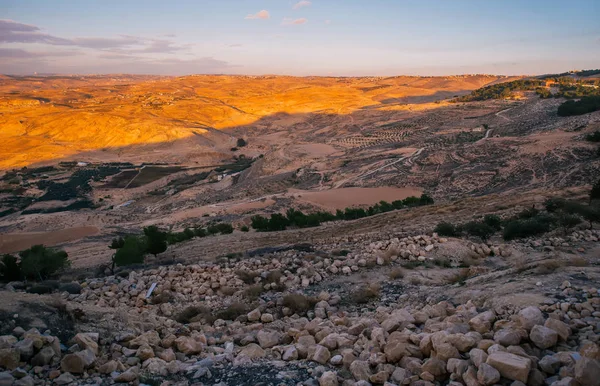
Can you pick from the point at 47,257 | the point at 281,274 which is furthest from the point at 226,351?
the point at 47,257

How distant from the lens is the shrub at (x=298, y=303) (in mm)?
7230

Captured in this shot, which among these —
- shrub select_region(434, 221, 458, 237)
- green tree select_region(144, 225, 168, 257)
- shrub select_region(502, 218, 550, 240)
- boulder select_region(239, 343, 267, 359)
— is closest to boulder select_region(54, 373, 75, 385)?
boulder select_region(239, 343, 267, 359)

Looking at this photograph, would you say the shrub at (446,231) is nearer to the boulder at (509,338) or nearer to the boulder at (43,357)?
the boulder at (509,338)

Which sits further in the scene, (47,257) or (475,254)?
(47,257)

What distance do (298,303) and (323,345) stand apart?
88.7 inches

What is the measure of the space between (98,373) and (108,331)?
124cm

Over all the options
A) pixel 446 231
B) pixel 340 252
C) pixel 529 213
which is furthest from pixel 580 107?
pixel 340 252

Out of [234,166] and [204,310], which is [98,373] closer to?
[204,310]

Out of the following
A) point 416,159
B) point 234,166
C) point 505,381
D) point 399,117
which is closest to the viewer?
point 505,381

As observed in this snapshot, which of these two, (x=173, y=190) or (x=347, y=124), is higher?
(x=347, y=124)

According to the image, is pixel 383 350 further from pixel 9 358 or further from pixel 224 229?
pixel 224 229

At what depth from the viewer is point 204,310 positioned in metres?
7.56

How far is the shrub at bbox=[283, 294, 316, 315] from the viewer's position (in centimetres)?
723

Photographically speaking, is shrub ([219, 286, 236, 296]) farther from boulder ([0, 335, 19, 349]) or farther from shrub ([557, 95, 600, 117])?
shrub ([557, 95, 600, 117])
